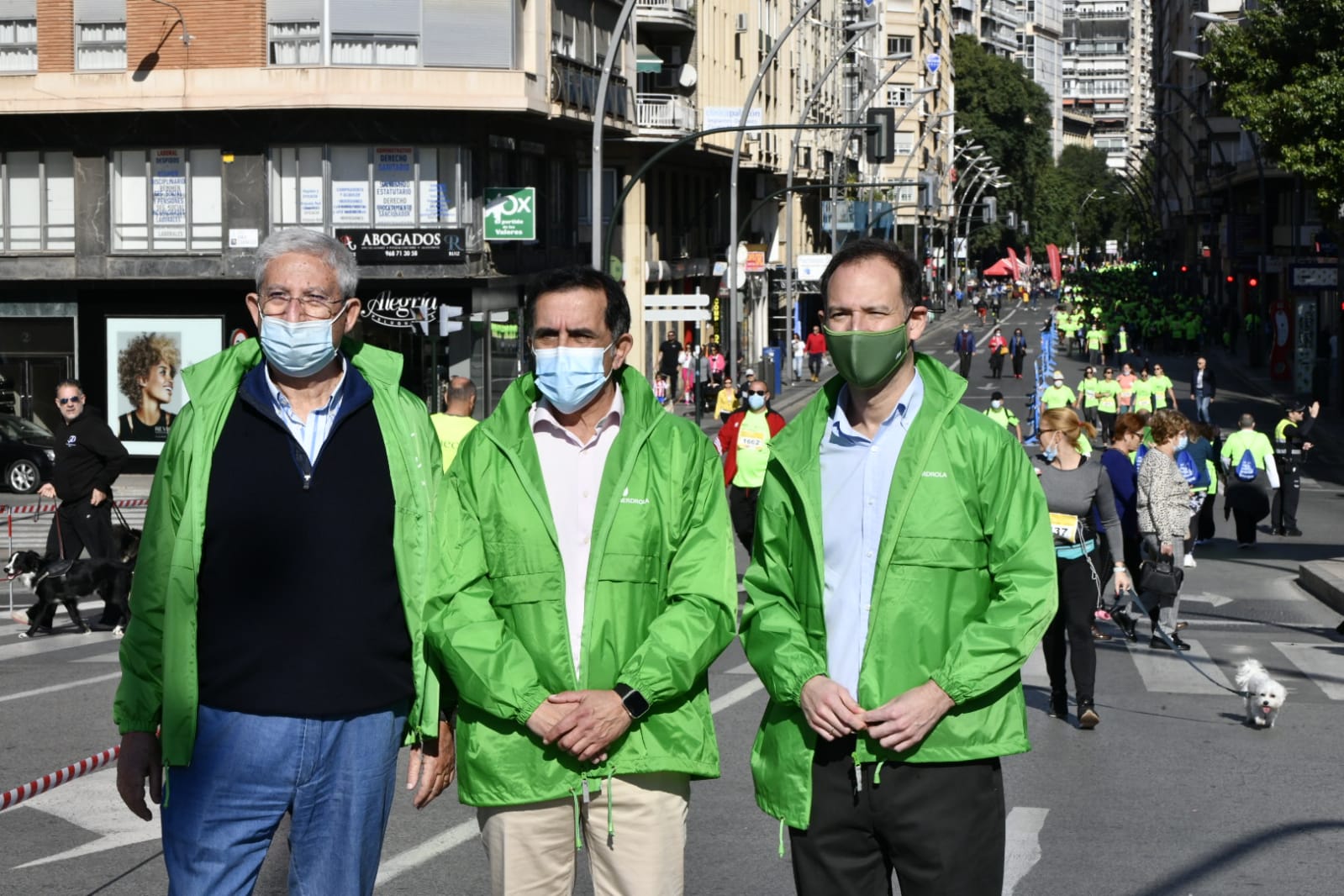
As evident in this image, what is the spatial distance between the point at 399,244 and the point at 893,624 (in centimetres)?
3133

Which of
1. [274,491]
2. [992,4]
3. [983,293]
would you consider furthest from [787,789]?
[992,4]

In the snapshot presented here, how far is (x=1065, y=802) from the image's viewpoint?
29.0 ft

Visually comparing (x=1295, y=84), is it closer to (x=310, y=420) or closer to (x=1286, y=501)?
(x=1286, y=501)

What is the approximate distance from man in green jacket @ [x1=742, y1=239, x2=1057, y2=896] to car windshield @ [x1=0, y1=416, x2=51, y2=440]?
94.3 ft

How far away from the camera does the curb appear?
58.7ft

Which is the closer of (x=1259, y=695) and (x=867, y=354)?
(x=867, y=354)

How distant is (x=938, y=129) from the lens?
132875 mm

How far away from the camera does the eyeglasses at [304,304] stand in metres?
4.48

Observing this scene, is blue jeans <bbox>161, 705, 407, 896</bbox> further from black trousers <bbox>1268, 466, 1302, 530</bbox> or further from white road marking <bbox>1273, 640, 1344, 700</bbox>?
black trousers <bbox>1268, 466, 1302, 530</bbox>

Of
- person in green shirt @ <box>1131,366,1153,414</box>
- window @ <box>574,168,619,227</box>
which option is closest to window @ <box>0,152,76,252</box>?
window @ <box>574,168,619,227</box>

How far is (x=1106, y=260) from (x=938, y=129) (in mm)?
67719

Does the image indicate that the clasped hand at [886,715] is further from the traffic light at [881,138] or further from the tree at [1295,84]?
the tree at [1295,84]

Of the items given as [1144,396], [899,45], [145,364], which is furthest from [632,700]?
[899,45]

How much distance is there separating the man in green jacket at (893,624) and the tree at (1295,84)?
33118 millimetres
